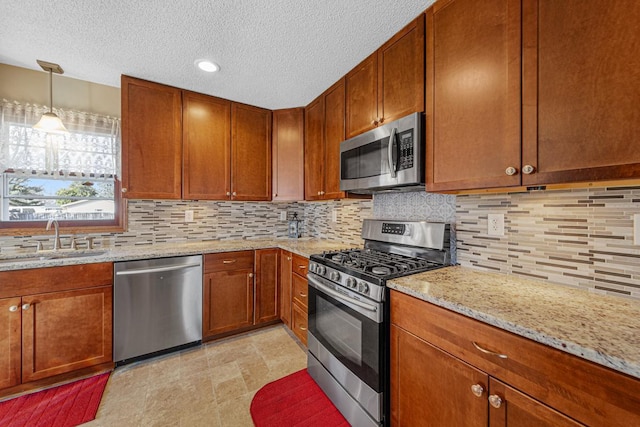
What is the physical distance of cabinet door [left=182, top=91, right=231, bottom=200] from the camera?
2.47 metres

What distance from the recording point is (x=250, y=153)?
2.83m

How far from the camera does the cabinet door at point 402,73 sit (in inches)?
59.7

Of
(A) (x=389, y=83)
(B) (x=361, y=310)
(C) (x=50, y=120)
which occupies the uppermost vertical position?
(A) (x=389, y=83)

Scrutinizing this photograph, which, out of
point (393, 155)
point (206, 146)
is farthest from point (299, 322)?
point (206, 146)

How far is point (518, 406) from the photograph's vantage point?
32.9 inches

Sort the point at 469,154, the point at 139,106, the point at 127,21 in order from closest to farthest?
the point at 469,154 < the point at 127,21 < the point at 139,106

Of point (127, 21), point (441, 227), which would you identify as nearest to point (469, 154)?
point (441, 227)

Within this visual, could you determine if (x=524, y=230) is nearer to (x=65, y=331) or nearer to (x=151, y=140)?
(x=151, y=140)

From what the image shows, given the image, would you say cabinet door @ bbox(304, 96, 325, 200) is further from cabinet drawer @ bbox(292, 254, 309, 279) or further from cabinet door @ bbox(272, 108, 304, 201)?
cabinet drawer @ bbox(292, 254, 309, 279)

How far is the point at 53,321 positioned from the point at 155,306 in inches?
23.8

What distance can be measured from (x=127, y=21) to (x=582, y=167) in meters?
2.45

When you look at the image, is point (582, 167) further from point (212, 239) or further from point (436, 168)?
point (212, 239)

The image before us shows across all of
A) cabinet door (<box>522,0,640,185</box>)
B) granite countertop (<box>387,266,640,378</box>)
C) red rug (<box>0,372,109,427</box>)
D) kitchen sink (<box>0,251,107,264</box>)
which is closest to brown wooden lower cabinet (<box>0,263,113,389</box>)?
red rug (<box>0,372,109,427</box>)

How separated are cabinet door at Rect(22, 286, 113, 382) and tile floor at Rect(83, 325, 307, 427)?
0.90ft
